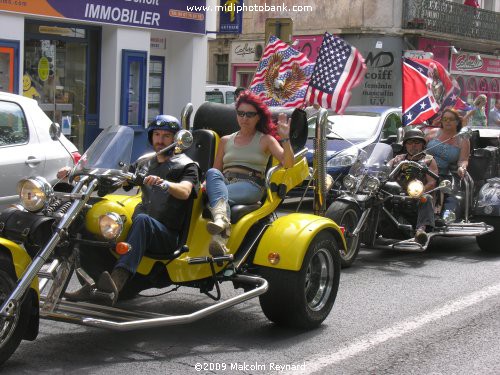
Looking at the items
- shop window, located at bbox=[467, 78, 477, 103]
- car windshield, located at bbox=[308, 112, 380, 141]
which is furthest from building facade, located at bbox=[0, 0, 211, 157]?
shop window, located at bbox=[467, 78, 477, 103]

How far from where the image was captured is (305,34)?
30531 millimetres

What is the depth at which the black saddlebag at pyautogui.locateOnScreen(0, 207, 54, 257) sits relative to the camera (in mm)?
5059

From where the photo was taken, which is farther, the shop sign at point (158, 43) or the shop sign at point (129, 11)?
the shop sign at point (158, 43)

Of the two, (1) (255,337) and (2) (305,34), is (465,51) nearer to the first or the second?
(2) (305,34)

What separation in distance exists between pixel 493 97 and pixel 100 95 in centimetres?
2195

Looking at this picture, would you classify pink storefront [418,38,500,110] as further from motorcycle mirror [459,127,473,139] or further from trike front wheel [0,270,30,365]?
trike front wheel [0,270,30,365]

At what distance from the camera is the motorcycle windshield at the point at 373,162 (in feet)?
30.0

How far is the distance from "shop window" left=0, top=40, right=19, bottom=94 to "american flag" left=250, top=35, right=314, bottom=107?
526 centimetres

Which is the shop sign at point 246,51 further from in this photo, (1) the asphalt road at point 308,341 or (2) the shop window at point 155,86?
(1) the asphalt road at point 308,341

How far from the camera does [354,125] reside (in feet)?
48.0

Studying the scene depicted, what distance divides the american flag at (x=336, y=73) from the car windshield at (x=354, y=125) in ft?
8.52

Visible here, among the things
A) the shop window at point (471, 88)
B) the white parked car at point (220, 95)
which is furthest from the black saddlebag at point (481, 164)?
the shop window at point (471, 88)

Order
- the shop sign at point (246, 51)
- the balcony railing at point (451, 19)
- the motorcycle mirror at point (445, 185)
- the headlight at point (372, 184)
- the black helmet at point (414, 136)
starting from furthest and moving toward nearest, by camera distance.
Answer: the shop sign at point (246, 51) → the balcony railing at point (451, 19) → the black helmet at point (414, 136) → the motorcycle mirror at point (445, 185) → the headlight at point (372, 184)

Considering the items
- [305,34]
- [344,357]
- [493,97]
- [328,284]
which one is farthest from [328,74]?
[493,97]
